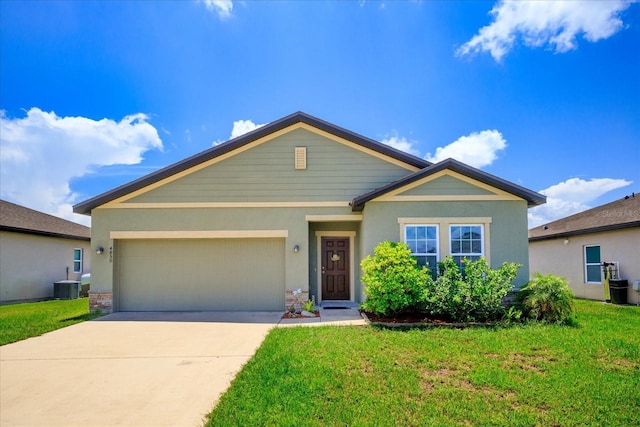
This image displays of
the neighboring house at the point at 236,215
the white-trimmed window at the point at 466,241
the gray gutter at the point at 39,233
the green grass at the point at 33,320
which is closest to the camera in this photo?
the green grass at the point at 33,320

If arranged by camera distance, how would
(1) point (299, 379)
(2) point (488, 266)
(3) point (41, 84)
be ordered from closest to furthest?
(1) point (299, 379) < (2) point (488, 266) < (3) point (41, 84)

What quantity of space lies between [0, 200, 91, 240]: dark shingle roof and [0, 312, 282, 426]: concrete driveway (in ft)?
26.4

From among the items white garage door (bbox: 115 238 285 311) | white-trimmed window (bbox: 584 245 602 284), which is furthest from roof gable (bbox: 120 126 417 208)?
white-trimmed window (bbox: 584 245 602 284)

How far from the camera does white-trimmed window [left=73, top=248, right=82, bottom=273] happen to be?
17281mm

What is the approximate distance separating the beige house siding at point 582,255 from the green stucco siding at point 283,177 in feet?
27.7

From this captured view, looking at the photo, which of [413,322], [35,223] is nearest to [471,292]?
[413,322]

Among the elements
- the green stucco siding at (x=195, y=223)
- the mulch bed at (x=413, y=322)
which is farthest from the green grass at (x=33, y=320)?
the mulch bed at (x=413, y=322)

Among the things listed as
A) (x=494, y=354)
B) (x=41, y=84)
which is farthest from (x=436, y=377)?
(x=41, y=84)

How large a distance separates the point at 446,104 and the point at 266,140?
6.84 meters

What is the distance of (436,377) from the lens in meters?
4.87

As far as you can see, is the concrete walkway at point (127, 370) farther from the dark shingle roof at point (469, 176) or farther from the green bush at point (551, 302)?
the green bush at point (551, 302)

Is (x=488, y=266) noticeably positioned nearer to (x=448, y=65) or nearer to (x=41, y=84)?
(x=448, y=65)

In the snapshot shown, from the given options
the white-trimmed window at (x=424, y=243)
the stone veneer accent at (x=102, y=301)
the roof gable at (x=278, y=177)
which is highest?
the roof gable at (x=278, y=177)

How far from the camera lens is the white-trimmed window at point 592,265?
13.9 metres
